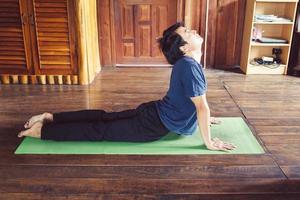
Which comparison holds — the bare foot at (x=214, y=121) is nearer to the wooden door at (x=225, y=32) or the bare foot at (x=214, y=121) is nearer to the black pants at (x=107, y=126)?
the black pants at (x=107, y=126)

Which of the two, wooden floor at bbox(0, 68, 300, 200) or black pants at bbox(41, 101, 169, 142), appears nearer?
wooden floor at bbox(0, 68, 300, 200)

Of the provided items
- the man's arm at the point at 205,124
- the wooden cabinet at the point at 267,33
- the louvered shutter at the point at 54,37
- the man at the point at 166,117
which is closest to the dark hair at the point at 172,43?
the man at the point at 166,117

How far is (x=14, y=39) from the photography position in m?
3.63

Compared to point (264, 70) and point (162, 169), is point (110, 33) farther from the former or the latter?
point (162, 169)

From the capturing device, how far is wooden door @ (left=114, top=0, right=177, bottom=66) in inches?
165

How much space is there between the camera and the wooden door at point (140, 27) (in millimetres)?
4191

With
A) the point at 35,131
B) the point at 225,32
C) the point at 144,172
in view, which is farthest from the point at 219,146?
the point at 225,32

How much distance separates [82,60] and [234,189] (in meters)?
2.29

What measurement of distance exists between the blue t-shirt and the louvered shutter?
66.1 inches

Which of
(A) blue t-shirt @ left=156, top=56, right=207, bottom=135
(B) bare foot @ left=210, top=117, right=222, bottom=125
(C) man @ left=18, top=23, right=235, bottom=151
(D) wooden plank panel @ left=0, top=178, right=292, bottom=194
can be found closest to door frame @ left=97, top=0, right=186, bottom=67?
(B) bare foot @ left=210, top=117, right=222, bottom=125

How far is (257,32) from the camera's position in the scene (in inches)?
160

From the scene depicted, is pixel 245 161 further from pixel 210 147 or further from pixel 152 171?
pixel 152 171

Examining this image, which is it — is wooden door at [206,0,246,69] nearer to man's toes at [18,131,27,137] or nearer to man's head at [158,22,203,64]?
man's head at [158,22,203,64]

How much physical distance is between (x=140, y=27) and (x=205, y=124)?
2.37 m
